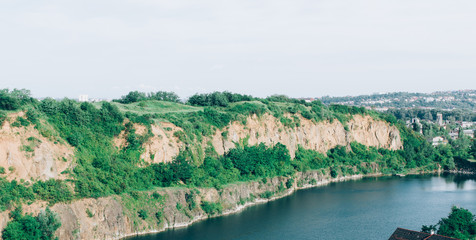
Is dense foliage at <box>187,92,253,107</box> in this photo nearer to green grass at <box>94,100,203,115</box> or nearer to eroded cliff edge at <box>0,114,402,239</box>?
green grass at <box>94,100,203,115</box>

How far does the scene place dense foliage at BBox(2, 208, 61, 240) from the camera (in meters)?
31.6

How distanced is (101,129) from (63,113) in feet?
11.4

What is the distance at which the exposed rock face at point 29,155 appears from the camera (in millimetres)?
35219

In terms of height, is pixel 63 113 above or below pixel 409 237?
above

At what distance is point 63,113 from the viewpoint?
4269 cm

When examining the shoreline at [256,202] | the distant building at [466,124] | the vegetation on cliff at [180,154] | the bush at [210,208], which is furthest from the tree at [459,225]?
the distant building at [466,124]

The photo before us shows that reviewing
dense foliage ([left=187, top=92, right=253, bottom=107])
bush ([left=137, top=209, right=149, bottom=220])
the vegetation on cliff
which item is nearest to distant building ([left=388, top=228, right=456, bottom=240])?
the vegetation on cliff

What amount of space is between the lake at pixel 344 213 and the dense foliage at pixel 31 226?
6160 millimetres

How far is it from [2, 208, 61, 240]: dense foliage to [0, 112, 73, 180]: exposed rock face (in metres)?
3.54

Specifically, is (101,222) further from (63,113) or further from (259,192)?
(259,192)

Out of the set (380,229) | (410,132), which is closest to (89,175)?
(380,229)

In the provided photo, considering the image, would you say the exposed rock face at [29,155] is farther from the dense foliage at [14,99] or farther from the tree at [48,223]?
the tree at [48,223]

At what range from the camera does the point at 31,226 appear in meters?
32.1

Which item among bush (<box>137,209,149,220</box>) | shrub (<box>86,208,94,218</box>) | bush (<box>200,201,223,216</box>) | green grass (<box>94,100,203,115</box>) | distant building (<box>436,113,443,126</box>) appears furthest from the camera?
distant building (<box>436,113,443,126</box>)
